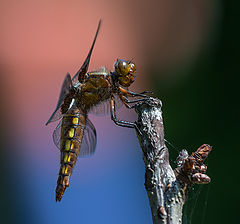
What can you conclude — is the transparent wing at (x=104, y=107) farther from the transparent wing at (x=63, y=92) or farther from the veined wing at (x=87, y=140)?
the transparent wing at (x=63, y=92)

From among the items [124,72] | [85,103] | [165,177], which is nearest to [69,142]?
[85,103]

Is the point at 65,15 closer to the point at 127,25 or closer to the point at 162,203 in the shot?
the point at 127,25

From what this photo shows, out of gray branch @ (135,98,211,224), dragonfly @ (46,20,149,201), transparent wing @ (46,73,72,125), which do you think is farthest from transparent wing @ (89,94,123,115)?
gray branch @ (135,98,211,224)

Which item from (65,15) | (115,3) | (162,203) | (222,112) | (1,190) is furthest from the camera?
(115,3)

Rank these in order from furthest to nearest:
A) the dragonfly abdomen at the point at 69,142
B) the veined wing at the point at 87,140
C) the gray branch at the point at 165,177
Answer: the veined wing at the point at 87,140
the dragonfly abdomen at the point at 69,142
the gray branch at the point at 165,177

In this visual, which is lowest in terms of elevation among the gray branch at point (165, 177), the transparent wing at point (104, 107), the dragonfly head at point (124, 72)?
the gray branch at point (165, 177)

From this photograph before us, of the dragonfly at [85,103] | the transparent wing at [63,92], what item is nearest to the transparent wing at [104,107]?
the dragonfly at [85,103]

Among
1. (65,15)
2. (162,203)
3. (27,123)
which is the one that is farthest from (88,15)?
(162,203)

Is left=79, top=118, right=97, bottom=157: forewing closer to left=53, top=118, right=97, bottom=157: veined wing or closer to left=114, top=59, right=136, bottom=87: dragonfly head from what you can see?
left=53, top=118, right=97, bottom=157: veined wing
